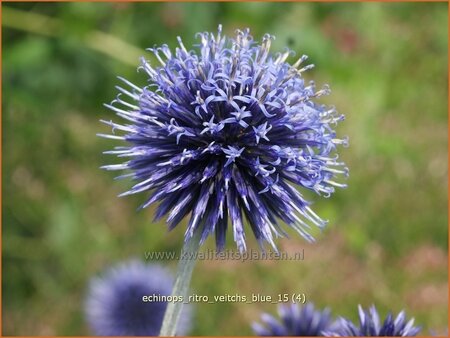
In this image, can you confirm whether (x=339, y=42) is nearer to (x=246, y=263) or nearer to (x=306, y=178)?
(x=246, y=263)

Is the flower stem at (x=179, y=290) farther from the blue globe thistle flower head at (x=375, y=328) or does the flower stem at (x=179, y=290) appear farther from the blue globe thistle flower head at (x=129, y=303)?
A: the blue globe thistle flower head at (x=129, y=303)

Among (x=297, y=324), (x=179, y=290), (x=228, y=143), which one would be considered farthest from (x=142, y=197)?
(x=179, y=290)

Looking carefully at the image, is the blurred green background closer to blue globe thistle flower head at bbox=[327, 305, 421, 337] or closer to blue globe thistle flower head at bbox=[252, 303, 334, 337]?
blue globe thistle flower head at bbox=[252, 303, 334, 337]

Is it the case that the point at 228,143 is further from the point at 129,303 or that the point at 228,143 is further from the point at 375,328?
the point at 129,303

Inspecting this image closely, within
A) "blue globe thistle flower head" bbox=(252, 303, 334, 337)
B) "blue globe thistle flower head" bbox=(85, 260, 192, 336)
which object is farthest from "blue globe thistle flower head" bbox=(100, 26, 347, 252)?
"blue globe thistle flower head" bbox=(85, 260, 192, 336)

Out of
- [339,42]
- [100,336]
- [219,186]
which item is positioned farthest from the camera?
[339,42]

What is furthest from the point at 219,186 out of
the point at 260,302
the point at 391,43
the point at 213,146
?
the point at 391,43

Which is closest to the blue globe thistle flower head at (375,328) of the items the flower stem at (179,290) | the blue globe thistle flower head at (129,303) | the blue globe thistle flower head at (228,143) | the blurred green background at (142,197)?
the blue globe thistle flower head at (228,143)
